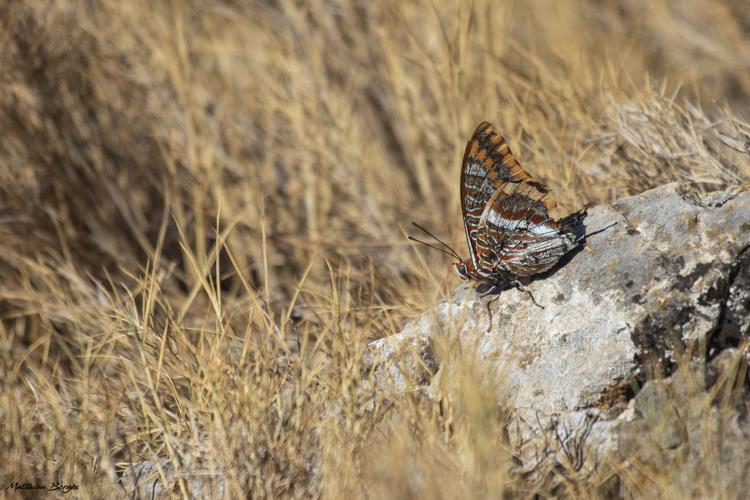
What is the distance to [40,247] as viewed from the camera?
3.69 m

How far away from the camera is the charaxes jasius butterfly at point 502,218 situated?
2.21 metres

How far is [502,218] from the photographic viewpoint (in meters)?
2.35

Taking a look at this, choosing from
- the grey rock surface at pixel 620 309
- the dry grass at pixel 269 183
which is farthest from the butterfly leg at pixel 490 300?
the dry grass at pixel 269 183

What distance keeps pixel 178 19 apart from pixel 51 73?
71 cm

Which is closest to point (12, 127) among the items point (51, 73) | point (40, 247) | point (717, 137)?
Answer: point (51, 73)

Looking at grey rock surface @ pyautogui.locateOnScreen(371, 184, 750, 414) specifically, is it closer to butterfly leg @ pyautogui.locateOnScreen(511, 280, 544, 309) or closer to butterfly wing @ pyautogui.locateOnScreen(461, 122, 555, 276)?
butterfly leg @ pyautogui.locateOnScreen(511, 280, 544, 309)

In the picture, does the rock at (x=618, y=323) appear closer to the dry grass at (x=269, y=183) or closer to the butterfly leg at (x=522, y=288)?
the butterfly leg at (x=522, y=288)

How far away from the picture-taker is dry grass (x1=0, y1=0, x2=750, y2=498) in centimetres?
206

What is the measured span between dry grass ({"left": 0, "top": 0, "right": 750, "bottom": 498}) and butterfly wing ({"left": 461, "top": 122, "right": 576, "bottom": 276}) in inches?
12.3

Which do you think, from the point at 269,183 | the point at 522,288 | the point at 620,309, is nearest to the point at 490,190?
the point at 522,288

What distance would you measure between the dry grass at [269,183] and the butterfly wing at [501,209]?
312 mm

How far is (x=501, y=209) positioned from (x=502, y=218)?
0.10 ft

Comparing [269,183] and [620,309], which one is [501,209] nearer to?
A: [620,309]

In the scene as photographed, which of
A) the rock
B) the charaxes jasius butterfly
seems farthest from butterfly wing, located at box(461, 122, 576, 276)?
the rock
